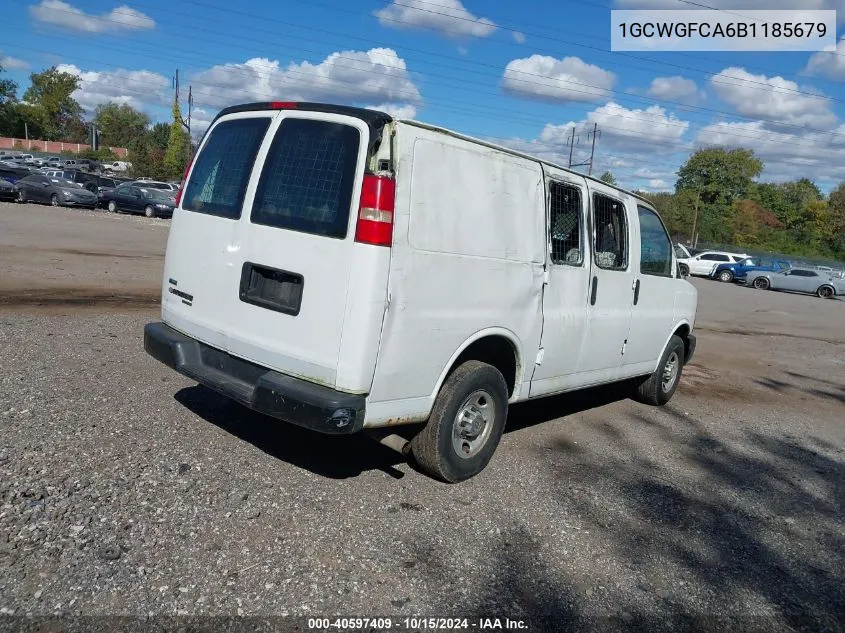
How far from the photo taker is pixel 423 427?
4.41 meters

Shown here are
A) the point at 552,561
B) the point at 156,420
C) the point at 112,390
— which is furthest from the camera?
the point at 112,390

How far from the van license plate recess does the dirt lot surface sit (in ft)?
3.70

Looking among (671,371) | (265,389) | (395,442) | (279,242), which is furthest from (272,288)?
(671,371)

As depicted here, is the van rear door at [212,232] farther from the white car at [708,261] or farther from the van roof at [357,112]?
the white car at [708,261]

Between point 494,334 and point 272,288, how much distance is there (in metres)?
1.46

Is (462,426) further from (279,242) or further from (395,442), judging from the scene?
(279,242)

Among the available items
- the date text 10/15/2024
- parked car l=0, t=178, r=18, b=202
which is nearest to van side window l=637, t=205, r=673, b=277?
the date text 10/15/2024

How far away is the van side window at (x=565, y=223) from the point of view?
5148 millimetres

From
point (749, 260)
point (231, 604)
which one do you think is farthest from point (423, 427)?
point (749, 260)

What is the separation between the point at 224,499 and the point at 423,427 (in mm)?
1259

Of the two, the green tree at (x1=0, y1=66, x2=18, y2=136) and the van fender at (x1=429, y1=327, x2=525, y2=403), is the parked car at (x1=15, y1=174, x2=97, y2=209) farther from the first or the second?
the green tree at (x1=0, y1=66, x2=18, y2=136)

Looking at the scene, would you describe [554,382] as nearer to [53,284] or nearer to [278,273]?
[278,273]

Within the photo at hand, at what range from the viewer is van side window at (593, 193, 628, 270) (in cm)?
575

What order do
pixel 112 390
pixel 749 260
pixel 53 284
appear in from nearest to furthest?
pixel 112 390
pixel 53 284
pixel 749 260
